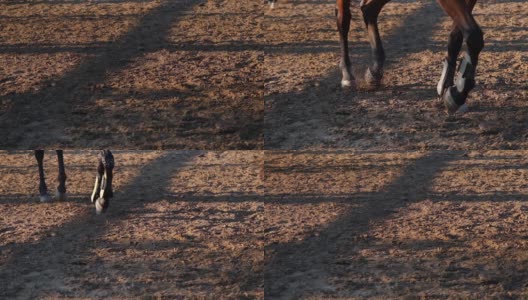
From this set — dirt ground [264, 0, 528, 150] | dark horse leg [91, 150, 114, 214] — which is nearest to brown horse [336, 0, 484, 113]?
dirt ground [264, 0, 528, 150]

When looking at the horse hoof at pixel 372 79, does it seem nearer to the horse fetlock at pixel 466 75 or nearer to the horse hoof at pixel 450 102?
the horse hoof at pixel 450 102

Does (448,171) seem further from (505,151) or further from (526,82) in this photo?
(526,82)

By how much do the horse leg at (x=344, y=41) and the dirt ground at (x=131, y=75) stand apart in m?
0.53

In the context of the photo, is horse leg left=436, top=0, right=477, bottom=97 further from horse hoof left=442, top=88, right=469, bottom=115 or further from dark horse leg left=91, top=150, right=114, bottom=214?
dark horse leg left=91, top=150, right=114, bottom=214

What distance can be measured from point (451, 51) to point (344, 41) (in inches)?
32.6

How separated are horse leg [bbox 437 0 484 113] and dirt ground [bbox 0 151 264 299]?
1.17 m

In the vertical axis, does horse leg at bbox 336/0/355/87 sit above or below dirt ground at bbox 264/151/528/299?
above

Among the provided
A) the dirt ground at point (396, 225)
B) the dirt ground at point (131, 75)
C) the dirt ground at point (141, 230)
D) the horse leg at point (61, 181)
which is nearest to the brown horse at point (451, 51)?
the dirt ground at point (396, 225)

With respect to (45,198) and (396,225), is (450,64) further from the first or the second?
(45,198)

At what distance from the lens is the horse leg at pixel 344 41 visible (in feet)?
24.7

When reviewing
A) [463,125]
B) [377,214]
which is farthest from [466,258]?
[463,125]

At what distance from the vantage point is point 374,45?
296 inches

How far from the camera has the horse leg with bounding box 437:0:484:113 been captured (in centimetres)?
627

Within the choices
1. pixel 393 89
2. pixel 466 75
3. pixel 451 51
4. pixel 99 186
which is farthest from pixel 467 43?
A: pixel 99 186
